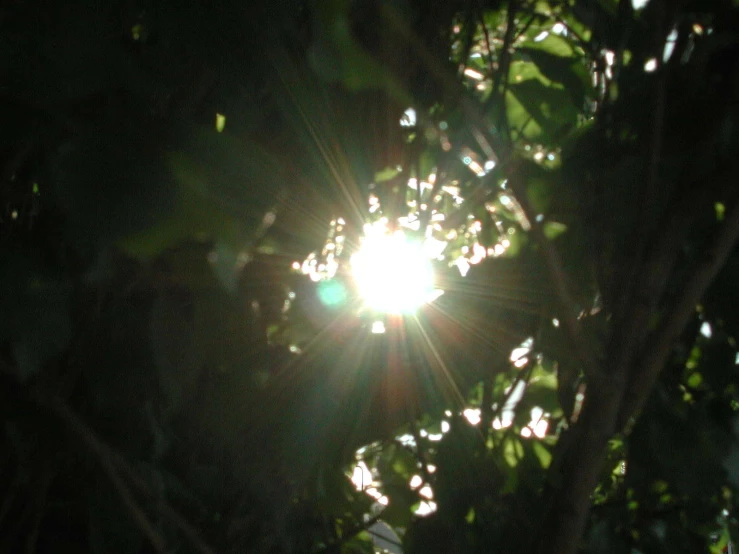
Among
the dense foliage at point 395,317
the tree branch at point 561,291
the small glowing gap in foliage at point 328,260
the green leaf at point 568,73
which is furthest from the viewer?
the green leaf at point 568,73

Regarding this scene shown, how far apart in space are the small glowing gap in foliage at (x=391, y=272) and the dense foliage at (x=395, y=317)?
0.02 m

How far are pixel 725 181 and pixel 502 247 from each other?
0.44m

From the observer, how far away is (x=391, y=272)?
1124 mm

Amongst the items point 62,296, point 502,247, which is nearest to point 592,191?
point 502,247

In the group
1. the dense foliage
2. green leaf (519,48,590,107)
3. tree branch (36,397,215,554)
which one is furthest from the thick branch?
tree branch (36,397,215,554)

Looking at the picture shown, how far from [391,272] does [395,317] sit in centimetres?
7

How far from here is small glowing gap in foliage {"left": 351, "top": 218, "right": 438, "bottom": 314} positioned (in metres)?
1.10

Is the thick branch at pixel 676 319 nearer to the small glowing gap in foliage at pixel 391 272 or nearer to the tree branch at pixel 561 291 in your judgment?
the tree branch at pixel 561 291

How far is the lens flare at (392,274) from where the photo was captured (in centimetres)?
110

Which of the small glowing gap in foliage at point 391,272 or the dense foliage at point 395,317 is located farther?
the small glowing gap in foliage at point 391,272

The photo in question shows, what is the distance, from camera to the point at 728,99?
3.21 feet

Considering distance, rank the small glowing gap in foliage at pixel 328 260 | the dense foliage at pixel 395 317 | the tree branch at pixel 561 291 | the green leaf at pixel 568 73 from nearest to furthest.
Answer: the dense foliage at pixel 395 317, the tree branch at pixel 561 291, the small glowing gap in foliage at pixel 328 260, the green leaf at pixel 568 73

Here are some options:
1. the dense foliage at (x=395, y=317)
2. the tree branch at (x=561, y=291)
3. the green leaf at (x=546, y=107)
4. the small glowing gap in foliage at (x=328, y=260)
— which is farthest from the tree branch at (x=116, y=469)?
the green leaf at (x=546, y=107)

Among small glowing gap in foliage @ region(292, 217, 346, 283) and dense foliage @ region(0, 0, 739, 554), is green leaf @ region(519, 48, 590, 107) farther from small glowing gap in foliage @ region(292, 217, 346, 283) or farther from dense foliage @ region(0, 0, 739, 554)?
small glowing gap in foliage @ region(292, 217, 346, 283)
